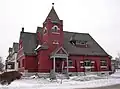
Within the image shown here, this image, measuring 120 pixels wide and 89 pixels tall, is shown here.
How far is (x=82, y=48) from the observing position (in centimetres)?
4316

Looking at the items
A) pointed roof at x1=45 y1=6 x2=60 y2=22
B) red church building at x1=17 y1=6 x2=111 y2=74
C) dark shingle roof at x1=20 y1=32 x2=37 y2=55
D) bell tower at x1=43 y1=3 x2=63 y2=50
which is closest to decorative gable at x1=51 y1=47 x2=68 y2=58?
red church building at x1=17 y1=6 x2=111 y2=74

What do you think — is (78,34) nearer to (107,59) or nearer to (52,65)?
(107,59)

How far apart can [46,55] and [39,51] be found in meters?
1.82

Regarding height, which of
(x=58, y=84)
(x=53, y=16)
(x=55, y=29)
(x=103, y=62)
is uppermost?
(x=53, y=16)

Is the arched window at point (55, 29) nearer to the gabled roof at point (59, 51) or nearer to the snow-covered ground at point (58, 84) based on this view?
the gabled roof at point (59, 51)

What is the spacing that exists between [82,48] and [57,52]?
317 inches

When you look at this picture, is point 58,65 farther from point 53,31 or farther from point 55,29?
point 55,29

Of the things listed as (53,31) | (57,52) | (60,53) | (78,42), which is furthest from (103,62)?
(53,31)

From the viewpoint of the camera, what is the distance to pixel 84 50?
4278cm

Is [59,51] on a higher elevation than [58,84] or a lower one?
higher

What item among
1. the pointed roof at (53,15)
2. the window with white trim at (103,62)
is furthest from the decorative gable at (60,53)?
the window with white trim at (103,62)

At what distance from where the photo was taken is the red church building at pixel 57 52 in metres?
37.8

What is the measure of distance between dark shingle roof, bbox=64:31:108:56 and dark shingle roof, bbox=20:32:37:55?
6.79 m

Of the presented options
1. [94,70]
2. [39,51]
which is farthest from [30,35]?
[94,70]
